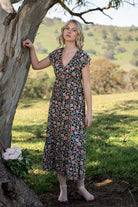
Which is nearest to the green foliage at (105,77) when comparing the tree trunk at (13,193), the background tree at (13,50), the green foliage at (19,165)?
the background tree at (13,50)

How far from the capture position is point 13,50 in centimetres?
275

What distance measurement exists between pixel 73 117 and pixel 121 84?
17.0 m

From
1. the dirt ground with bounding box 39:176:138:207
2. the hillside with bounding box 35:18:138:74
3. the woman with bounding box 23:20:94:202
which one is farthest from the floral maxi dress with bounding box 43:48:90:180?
the hillside with bounding box 35:18:138:74

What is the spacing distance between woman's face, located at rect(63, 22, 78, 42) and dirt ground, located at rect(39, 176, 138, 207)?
1.85 m

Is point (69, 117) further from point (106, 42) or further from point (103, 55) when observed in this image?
point (106, 42)

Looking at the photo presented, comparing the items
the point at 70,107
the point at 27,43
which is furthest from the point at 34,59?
the point at 70,107

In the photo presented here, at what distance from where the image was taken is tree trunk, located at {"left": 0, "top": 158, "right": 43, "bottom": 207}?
2.35 m

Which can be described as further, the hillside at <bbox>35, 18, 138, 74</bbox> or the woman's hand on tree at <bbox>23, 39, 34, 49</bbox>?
the hillside at <bbox>35, 18, 138, 74</bbox>

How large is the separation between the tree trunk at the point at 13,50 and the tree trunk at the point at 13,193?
1.70ft

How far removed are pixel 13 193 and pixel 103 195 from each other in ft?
4.04

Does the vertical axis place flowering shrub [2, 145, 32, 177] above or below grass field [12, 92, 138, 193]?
above

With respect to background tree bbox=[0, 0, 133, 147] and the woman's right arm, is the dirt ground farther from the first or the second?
the woman's right arm

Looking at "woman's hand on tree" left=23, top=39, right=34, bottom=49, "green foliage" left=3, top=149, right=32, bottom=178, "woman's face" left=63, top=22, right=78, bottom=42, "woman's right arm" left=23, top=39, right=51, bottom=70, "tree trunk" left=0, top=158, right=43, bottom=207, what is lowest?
"tree trunk" left=0, top=158, right=43, bottom=207

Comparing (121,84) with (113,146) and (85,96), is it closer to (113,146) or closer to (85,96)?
(113,146)
